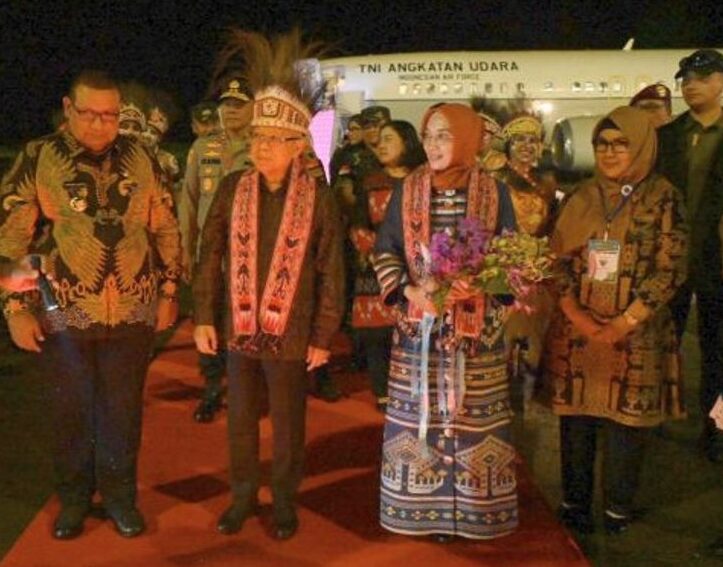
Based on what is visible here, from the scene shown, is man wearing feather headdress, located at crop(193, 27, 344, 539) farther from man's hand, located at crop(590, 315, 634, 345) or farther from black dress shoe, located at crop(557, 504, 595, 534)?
black dress shoe, located at crop(557, 504, 595, 534)

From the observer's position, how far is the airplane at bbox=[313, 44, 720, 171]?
20109mm

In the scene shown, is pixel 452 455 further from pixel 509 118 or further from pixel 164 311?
pixel 509 118

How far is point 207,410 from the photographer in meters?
6.33

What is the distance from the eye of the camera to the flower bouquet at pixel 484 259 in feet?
12.8

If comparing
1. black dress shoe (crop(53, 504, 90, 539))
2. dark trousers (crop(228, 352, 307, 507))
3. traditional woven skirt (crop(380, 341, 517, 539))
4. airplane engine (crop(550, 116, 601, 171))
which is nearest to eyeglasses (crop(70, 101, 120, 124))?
dark trousers (crop(228, 352, 307, 507))

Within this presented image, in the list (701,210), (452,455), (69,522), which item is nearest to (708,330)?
(701,210)

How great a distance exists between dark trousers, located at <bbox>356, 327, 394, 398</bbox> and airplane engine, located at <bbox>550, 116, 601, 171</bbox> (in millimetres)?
10861

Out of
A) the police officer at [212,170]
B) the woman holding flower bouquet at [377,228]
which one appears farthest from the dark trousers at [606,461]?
the police officer at [212,170]

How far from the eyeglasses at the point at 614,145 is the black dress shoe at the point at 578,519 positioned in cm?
165

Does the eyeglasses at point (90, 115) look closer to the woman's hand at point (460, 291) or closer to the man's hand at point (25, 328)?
the man's hand at point (25, 328)

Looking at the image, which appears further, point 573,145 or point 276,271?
point 573,145

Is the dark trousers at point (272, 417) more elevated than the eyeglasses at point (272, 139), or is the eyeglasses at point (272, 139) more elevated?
the eyeglasses at point (272, 139)

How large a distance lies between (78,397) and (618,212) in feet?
7.96

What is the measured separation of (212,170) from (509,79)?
15.4 meters
